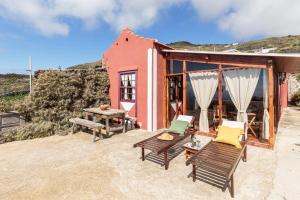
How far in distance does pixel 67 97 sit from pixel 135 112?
11.1 feet

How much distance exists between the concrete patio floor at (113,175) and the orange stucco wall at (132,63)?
2.94 meters

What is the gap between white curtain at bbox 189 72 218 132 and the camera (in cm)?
726

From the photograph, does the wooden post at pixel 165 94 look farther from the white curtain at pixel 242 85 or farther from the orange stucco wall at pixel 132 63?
the white curtain at pixel 242 85

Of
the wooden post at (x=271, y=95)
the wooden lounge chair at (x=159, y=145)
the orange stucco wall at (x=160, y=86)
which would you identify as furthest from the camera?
the orange stucco wall at (x=160, y=86)

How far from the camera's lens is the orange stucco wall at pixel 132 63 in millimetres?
8781

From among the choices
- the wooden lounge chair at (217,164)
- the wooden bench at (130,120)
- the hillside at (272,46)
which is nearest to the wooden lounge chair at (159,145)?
the wooden lounge chair at (217,164)

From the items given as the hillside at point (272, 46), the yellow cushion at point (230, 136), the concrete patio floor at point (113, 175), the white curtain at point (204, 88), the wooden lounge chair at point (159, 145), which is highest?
the hillside at point (272, 46)

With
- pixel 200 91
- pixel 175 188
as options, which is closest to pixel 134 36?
pixel 200 91

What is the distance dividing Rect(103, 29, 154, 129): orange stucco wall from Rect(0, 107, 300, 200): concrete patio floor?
294cm

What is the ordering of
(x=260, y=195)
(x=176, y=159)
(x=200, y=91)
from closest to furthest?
1. (x=260, y=195)
2. (x=176, y=159)
3. (x=200, y=91)

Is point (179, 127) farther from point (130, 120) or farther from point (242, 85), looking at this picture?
point (130, 120)

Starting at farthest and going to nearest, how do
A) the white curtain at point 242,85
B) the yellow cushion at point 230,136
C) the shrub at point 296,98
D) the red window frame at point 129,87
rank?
the shrub at point 296,98
the red window frame at point 129,87
the white curtain at point 242,85
the yellow cushion at point 230,136

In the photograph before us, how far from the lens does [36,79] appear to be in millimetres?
8594

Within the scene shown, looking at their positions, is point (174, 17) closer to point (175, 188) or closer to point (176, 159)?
point (176, 159)
